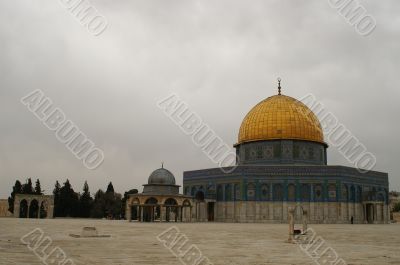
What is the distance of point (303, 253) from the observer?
40.0 ft

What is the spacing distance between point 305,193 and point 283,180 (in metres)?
2.45

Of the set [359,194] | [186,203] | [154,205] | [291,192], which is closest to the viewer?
[154,205]

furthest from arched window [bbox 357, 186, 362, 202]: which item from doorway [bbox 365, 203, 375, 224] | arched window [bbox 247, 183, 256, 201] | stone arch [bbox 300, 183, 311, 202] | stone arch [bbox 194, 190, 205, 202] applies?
stone arch [bbox 194, 190, 205, 202]

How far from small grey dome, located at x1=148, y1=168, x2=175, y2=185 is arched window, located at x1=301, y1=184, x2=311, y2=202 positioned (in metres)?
12.9

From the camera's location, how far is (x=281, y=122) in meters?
47.8

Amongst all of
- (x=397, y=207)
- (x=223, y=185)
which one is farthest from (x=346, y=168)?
(x=397, y=207)

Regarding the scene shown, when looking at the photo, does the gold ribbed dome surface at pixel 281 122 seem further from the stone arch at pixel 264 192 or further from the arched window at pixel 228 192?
the arched window at pixel 228 192

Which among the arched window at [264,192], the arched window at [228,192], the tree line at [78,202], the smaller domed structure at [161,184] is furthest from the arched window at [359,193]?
the tree line at [78,202]

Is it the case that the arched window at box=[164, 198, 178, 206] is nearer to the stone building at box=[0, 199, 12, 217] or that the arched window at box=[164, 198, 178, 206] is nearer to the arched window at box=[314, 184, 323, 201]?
the arched window at box=[314, 184, 323, 201]

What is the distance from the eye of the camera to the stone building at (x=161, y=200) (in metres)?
42.8

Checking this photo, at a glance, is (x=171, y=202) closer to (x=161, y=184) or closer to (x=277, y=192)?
(x=161, y=184)

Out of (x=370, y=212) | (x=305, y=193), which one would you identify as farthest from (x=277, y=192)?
(x=370, y=212)

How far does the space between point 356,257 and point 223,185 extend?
35734 mm

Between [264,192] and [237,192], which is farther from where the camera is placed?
[237,192]
